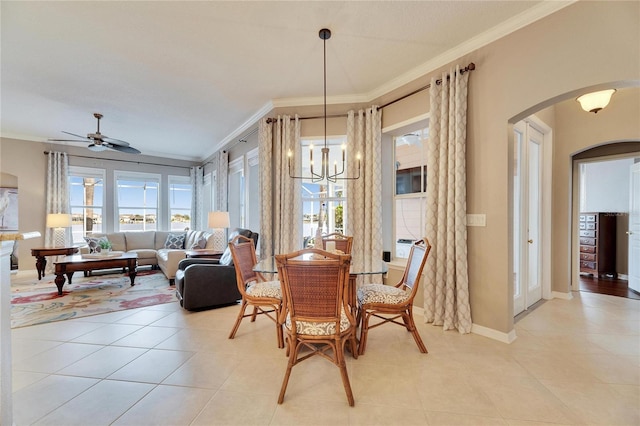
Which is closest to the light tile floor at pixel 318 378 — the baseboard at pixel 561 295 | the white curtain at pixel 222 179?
the baseboard at pixel 561 295

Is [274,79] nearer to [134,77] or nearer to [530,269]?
[134,77]

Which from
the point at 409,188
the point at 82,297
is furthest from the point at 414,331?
the point at 82,297

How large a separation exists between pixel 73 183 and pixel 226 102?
4828 millimetres

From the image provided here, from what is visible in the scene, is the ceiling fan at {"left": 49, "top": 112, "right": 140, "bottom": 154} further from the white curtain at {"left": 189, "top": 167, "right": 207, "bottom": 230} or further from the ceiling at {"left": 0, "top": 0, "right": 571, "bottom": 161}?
the white curtain at {"left": 189, "top": 167, "right": 207, "bottom": 230}

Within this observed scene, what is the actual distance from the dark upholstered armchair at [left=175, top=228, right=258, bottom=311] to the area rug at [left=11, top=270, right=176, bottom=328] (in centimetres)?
70

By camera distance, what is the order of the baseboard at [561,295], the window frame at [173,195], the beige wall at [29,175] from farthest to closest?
the window frame at [173,195] → the beige wall at [29,175] → the baseboard at [561,295]

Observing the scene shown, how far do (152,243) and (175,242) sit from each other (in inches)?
27.8

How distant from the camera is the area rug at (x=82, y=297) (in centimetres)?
313

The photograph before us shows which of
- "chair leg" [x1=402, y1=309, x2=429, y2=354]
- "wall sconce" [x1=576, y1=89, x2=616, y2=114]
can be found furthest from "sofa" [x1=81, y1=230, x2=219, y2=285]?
"wall sconce" [x1=576, y1=89, x2=616, y2=114]

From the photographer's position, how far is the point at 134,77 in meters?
3.23

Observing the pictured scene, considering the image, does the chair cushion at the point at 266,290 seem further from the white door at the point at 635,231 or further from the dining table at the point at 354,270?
the white door at the point at 635,231

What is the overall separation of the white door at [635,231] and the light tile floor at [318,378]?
181cm

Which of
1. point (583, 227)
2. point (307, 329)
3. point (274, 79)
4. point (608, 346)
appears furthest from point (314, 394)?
point (583, 227)

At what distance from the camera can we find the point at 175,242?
20.3ft
